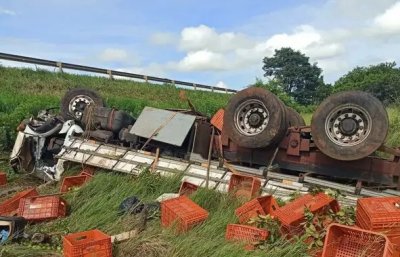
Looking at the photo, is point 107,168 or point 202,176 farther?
point 107,168

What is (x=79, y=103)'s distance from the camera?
886 centimetres

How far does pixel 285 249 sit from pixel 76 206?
2.67 m

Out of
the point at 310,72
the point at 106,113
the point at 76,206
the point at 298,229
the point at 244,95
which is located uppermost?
the point at 310,72

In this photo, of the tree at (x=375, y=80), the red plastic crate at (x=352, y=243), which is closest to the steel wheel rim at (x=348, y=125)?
the red plastic crate at (x=352, y=243)

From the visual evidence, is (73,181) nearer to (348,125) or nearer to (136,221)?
(136,221)

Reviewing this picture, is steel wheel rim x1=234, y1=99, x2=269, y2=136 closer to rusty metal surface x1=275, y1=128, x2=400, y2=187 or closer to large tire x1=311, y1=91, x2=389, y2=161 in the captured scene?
rusty metal surface x1=275, y1=128, x2=400, y2=187

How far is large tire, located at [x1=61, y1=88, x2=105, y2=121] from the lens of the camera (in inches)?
345

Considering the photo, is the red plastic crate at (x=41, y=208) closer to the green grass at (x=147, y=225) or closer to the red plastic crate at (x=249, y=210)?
the green grass at (x=147, y=225)

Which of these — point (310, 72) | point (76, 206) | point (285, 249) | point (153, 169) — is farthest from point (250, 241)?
point (310, 72)

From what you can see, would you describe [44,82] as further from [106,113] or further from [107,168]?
[107,168]

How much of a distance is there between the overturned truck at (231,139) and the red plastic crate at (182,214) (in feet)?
5.87

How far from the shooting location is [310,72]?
166ft

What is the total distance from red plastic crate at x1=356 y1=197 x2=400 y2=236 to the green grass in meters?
0.60

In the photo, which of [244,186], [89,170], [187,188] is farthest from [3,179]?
[244,186]
